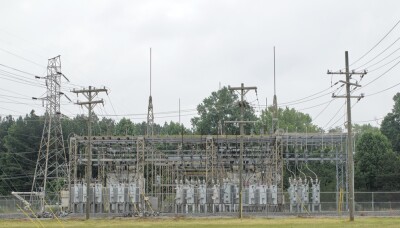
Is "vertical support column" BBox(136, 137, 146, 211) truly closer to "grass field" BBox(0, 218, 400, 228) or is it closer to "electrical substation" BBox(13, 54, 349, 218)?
"electrical substation" BBox(13, 54, 349, 218)

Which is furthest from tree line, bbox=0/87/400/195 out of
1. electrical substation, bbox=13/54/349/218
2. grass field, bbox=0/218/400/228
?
grass field, bbox=0/218/400/228

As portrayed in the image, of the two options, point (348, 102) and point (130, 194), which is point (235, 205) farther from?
point (348, 102)

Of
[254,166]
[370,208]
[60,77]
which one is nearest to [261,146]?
[254,166]

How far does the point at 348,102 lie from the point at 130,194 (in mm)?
20958

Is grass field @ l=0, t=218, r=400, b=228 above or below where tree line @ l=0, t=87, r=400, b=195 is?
below

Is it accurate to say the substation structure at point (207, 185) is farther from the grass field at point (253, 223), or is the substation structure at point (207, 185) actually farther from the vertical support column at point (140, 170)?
the grass field at point (253, 223)

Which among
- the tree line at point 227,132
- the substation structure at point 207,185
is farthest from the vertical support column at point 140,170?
the tree line at point 227,132

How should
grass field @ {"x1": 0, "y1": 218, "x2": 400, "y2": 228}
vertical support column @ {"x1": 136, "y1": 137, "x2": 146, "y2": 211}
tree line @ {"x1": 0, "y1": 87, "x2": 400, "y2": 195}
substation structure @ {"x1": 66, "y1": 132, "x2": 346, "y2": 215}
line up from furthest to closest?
tree line @ {"x1": 0, "y1": 87, "x2": 400, "y2": 195} → substation structure @ {"x1": 66, "y1": 132, "x2": 346, "y2": 215} → vertical support column @ {"x1": 136, "y1": 137, "x2": 146, "y2": 211} → grass field @ {"x1": 0, "y1": 218, "x2": 400, "y2": 228}

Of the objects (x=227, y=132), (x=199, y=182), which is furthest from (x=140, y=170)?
(x=227, y=132)

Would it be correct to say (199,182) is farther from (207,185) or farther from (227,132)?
(227,132)

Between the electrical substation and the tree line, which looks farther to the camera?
the tree line

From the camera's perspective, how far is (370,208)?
181 ft

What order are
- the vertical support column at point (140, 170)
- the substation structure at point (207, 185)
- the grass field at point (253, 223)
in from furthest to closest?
the substation structure at point (207, 185) → the vertical support column at point (140, 170) → the grass field at point (253, 223)

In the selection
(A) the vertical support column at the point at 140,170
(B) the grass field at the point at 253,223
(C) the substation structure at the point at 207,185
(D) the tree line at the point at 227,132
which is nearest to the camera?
(B) the grass field at the point at 253,223
